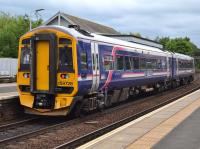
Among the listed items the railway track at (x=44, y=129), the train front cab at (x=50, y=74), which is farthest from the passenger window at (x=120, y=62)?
the train front cab at (x=50, y=74)

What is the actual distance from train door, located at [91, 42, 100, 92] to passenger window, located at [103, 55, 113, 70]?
878 mm

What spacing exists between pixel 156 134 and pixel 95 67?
5462 mm

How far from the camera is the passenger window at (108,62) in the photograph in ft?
58.0

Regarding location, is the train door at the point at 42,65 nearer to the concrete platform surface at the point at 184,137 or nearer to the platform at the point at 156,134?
the platform at the point at 156,134

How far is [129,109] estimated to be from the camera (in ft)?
66.0

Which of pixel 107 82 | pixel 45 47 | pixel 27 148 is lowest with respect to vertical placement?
pixel 27 148

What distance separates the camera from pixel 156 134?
11.6m

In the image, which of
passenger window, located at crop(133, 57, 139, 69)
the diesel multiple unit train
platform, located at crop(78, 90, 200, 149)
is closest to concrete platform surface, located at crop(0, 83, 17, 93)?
passenger window, located at crop(133, 57, 139, 69)

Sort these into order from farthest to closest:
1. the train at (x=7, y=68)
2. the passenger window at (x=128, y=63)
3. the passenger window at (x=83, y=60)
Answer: the train at (x=7, y=68) → the passenger window at (x=128, y=63) → the passenger window at (x=83, y=60)

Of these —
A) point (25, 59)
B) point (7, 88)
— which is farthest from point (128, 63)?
point (7, 88)

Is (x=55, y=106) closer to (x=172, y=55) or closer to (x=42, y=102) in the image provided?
(x=42, y=102)

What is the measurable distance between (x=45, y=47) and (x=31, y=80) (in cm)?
121

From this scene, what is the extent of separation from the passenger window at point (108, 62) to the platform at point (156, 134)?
122 inches

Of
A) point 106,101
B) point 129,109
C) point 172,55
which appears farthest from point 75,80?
point 172,55
